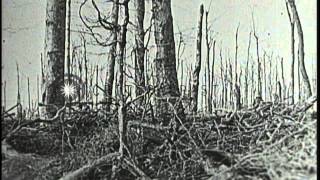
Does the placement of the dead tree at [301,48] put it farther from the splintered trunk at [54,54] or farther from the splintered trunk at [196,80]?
the splintered trunk at [54,54]

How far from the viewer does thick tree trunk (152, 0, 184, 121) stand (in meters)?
1.72

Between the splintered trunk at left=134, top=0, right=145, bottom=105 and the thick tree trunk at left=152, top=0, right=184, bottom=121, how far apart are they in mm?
47

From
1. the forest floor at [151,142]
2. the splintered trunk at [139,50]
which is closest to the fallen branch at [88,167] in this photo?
the forest floor at [151,142]

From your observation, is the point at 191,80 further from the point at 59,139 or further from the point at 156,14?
the point at 59,139

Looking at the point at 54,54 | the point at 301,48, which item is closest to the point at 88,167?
the point at 54,54

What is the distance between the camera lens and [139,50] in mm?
1729

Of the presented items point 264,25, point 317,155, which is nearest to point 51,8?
point 264,25

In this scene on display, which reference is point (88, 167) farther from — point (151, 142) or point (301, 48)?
point (301, 48)

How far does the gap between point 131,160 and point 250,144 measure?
371mm

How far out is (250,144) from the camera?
5.26ft

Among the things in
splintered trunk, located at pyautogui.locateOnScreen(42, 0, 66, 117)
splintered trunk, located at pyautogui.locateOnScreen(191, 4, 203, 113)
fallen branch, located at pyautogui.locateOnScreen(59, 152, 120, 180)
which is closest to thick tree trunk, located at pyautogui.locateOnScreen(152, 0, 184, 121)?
splintered trunk, located at pyautogui.locateOnScreen(191, 4, 203, 113)

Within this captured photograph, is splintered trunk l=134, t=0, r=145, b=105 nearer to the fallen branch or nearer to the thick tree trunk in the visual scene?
the thick tree trunk

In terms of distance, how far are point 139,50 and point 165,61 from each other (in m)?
0.09

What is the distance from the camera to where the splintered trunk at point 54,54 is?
1.71 m
